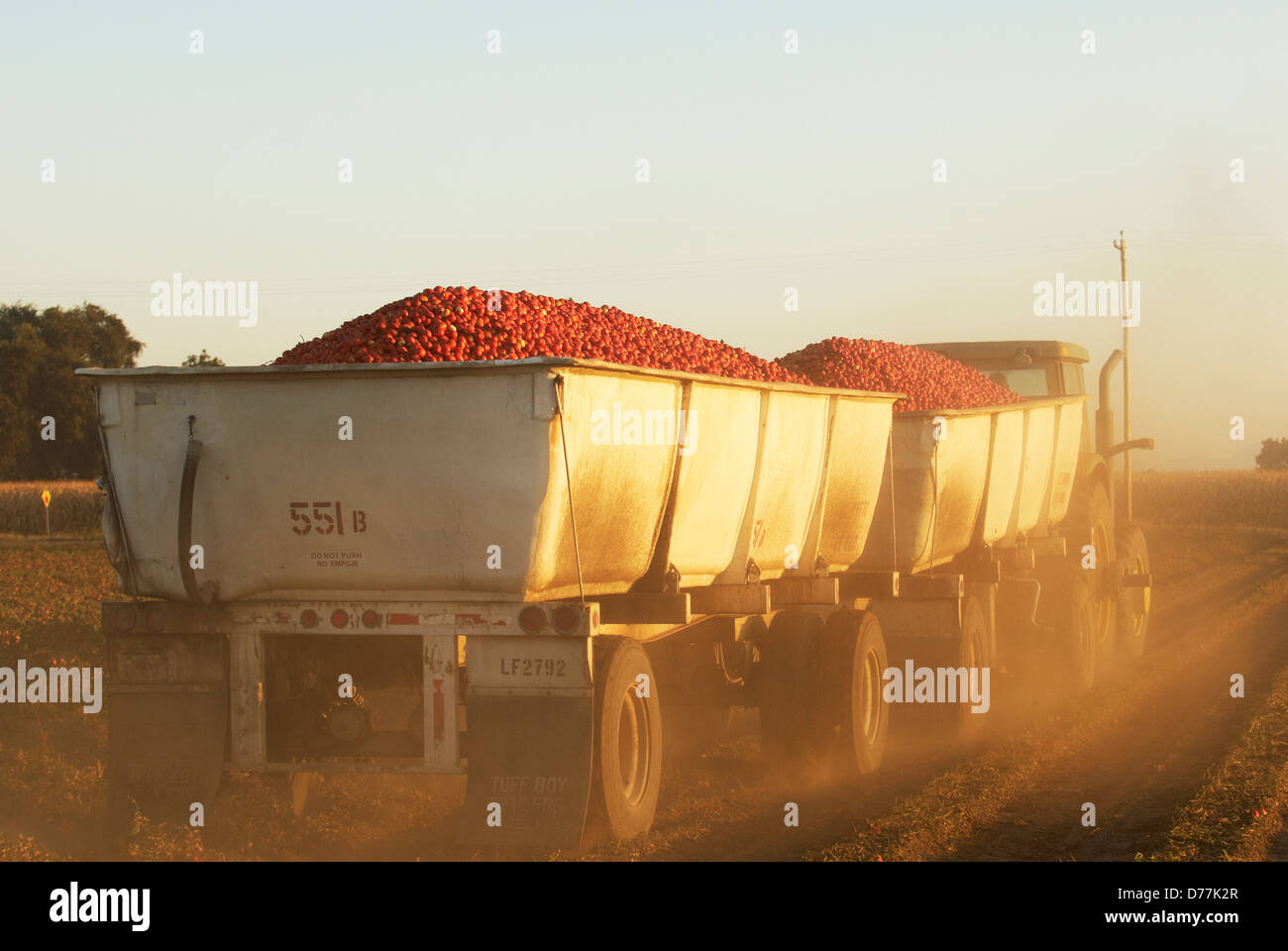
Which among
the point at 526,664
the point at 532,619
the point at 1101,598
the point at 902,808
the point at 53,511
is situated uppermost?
the point at 532,619

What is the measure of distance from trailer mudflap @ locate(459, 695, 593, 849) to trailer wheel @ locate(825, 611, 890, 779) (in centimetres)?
327

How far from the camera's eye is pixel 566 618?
735 centimetres

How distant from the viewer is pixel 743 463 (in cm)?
920

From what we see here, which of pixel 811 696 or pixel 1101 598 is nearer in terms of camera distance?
pixel 811 696

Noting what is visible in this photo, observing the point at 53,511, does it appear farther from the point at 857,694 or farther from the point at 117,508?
the point at 117,508

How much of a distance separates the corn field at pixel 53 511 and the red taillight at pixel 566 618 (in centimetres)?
4849

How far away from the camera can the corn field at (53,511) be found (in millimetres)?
53156

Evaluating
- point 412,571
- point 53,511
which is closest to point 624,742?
point 412,571

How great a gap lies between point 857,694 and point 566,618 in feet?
12.2

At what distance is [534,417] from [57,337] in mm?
69859

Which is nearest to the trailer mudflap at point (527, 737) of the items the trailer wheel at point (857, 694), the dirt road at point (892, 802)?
the dirt road at point (892, 802)
